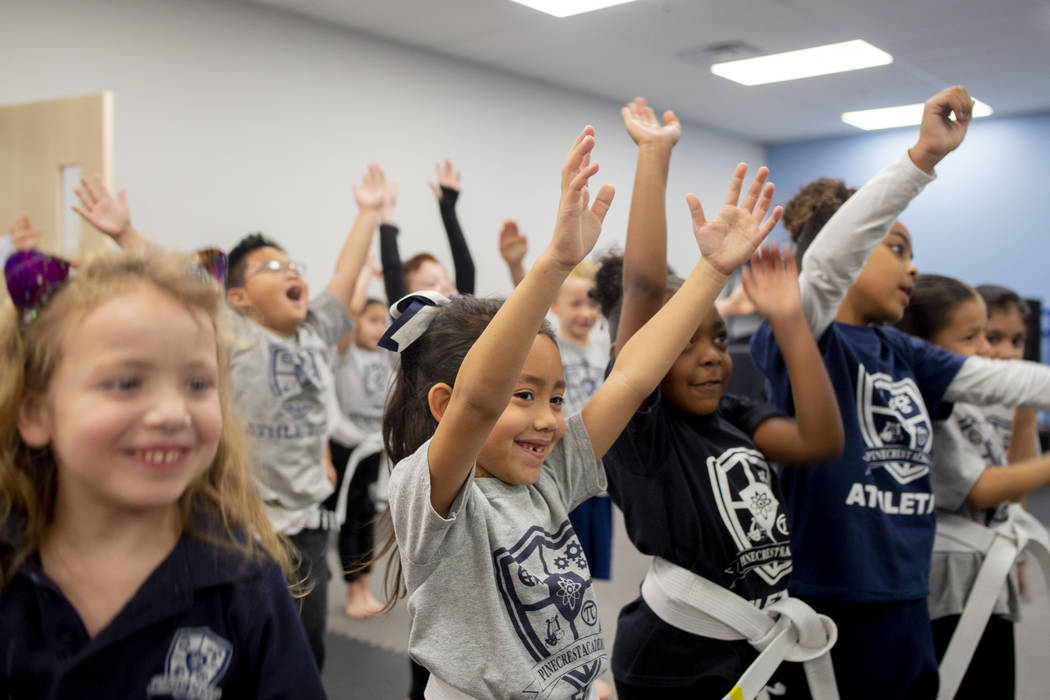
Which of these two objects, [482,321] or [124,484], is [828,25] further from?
[124,484]

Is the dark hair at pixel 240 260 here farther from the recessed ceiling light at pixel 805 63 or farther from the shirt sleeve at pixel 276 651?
the recessed ceiling light at pixel 805 63

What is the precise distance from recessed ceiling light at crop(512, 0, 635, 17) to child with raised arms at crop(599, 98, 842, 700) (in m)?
3.16

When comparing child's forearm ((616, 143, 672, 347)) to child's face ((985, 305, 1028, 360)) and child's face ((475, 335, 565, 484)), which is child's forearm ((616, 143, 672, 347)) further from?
child's face ((985, 305, 1028, 360))

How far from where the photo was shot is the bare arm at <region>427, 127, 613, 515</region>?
979 millimetres

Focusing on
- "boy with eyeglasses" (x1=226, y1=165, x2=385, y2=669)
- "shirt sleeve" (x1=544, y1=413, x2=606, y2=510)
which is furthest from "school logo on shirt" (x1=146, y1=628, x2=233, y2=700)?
"boy with eyeglasses" (x1=226, y1=165, x2=385, y2=669)

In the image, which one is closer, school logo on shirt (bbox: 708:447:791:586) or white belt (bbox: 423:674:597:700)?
white belt (bbox: 423:674:597:700)

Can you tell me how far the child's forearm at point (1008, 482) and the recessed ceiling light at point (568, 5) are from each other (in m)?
3.31

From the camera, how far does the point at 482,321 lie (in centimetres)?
127

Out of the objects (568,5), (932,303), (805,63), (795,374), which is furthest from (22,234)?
(805,63)

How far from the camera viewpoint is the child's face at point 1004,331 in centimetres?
246

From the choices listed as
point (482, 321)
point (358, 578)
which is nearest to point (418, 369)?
point (482, 321)

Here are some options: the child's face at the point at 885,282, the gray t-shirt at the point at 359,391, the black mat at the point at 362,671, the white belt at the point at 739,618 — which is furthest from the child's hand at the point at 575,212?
the gray t-shirt at the point at 359,391

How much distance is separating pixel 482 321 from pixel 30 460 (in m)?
0.61

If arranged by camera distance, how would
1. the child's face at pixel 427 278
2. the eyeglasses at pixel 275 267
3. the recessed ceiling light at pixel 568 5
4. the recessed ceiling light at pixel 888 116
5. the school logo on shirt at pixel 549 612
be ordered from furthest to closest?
the recessed ceiling light at pixel 888 116
the recessed ceiling light at pixel 568 5
the child's face at pixel 427 278
the eyeglasses at pixel 275 267
the school logo on shirt at pixel 549 612
